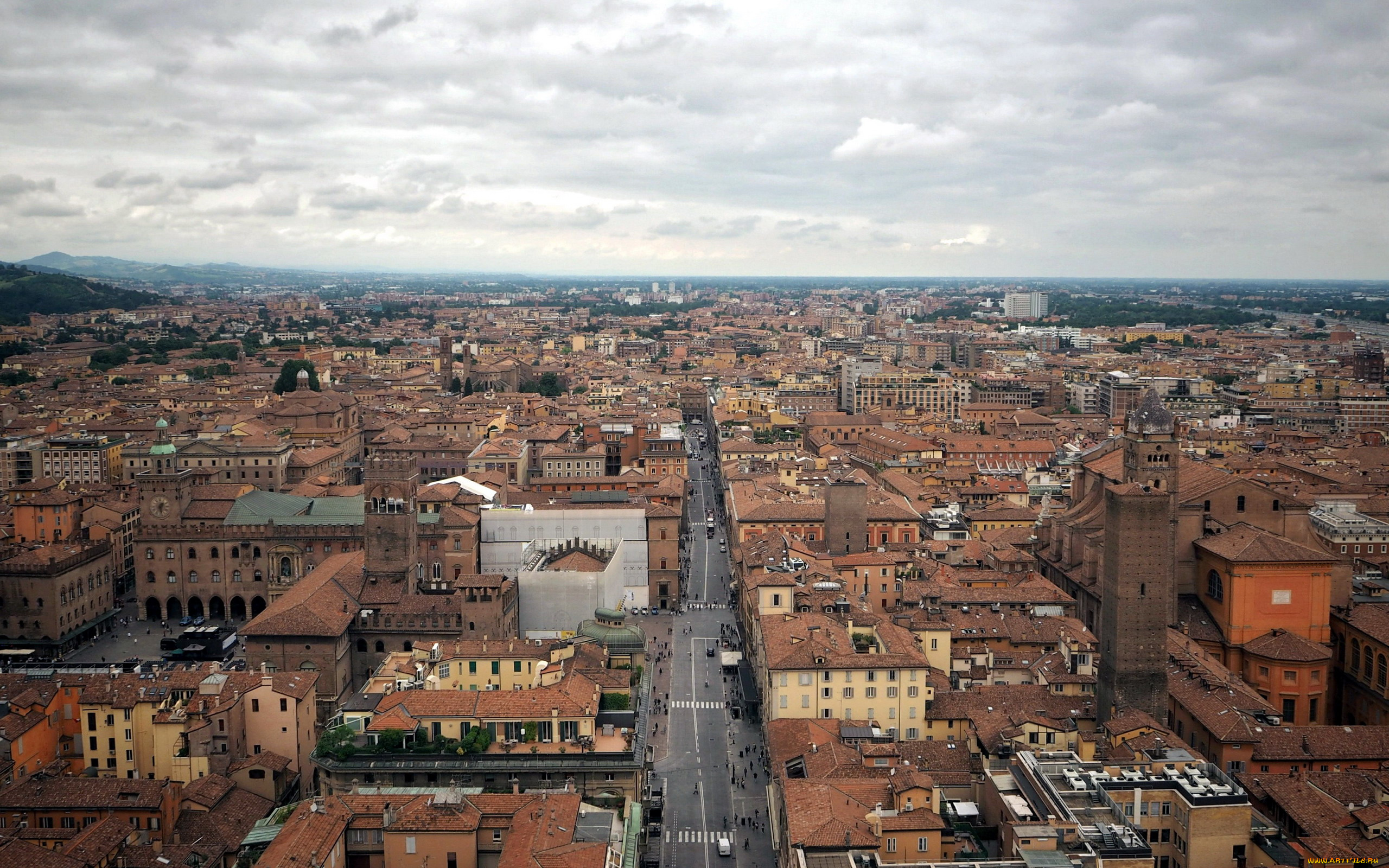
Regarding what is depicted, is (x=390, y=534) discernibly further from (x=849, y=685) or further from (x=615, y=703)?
(x=849, y=685)

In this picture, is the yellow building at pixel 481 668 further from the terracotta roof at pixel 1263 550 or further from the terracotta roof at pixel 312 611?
the terracotta roof at pixel 1263 550

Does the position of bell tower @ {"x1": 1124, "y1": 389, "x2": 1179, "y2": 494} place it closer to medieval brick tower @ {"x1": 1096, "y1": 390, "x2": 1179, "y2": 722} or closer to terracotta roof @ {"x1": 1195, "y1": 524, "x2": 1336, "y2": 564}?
terracotta roof @ {"x1": 1195, "y1": 524, "x2": 1336, "y2": 564}

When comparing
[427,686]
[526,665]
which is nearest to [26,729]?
[427,686]

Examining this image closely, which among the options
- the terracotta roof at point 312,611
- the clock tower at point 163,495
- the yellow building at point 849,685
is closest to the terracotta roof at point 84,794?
the terracotta roof at point 312,611

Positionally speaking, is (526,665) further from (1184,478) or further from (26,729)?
(1184,478)

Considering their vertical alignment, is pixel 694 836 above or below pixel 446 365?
below

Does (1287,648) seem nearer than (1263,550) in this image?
Yes

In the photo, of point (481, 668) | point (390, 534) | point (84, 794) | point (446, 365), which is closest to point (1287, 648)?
point (481, 668)
